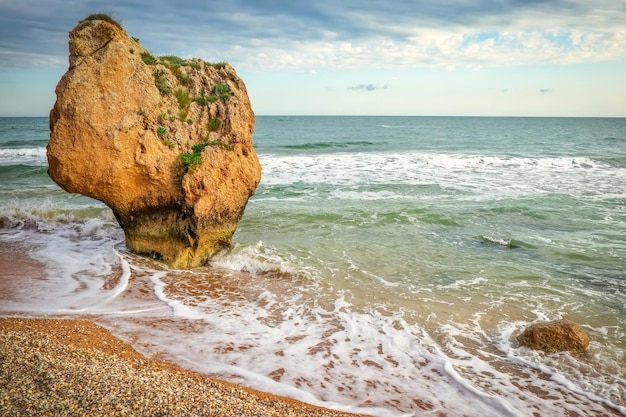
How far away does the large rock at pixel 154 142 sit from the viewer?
866cm

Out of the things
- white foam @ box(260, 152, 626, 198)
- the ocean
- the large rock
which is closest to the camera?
the ocean

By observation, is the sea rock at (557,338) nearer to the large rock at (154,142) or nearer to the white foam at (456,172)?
the large rock at (154,142)

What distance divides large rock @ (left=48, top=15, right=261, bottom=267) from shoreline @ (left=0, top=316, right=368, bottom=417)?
3796mm

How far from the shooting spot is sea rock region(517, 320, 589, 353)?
6.68 metres

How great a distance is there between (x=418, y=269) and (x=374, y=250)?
1550mm

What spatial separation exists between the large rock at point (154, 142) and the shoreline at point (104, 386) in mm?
3796

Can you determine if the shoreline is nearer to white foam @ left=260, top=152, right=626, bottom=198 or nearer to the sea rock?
the sea rock

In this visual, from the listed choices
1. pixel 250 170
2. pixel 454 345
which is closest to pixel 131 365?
pixel 454 345

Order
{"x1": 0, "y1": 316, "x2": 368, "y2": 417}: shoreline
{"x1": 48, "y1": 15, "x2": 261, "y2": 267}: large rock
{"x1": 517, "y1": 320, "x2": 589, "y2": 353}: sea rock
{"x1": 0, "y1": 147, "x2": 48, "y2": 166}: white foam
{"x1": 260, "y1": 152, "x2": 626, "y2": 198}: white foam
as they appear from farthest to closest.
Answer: {"x1": 0, "y1": 147, "x2": 48, "y2": 166}: white foam → {"x1": 260, "y1": 152, "x2": 626, "y2": 198}: white foam → {"x1": 48, "y1": 15, "x2": 261, "y2": 267}: large rock → {"x1": 517, "y1": 320, "x2": 589, "y2": 353}: sea rock → {"x1": 0, "y1": 316, "x2": 368, "y2": 417}: shoreline

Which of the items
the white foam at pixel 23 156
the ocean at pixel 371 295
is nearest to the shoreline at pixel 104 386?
the ocean at pixel 371 295

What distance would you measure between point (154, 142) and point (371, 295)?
209 inches

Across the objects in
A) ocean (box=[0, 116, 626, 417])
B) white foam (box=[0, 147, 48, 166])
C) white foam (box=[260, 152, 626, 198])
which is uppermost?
white foam (box=[260, 152, 626, 198])

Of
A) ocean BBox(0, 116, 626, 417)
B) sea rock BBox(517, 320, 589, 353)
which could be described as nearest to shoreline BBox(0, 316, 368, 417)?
ocean BBox(0, 116, 626, 417)

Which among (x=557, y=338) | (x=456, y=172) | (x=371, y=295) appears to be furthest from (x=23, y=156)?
(x=557, y=338)
